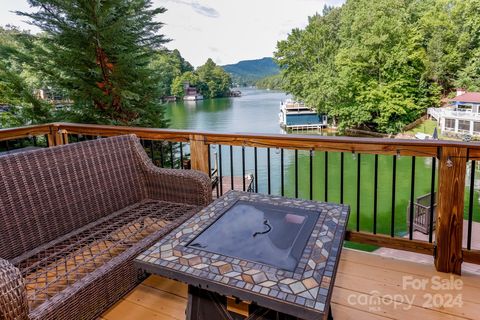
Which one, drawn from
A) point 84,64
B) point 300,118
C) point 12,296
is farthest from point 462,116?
point 12,296

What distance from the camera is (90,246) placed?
163cm

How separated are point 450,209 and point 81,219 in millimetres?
2103

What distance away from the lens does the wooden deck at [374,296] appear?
158 cm

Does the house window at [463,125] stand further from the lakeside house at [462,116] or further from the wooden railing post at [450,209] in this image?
the wooden railing post at [450,209]

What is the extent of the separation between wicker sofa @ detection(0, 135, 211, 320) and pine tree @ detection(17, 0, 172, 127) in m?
3.85

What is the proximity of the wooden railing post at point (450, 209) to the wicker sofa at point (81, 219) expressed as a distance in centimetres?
137

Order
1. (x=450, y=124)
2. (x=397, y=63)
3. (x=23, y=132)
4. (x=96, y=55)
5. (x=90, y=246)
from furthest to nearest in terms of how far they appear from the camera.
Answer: (x=397, y=63) → (x=450, y=124) → (x=96, y=55) → (x=23, y=132) → (x=90, y=246)

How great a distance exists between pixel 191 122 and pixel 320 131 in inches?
405

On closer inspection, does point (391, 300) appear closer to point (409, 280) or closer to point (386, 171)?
point (409, 280)

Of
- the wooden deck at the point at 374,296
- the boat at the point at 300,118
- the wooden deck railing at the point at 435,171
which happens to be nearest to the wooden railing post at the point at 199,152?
A: the wooden deck railing at the point at 435,171

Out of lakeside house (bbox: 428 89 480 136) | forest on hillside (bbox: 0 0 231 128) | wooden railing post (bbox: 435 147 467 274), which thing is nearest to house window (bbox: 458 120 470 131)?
lakeside house (bbox: 428 89 480 136)

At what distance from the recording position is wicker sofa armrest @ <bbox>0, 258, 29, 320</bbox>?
3.40 feet

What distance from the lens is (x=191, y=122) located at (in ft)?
76.5

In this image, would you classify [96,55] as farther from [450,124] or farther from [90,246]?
[450,124]
